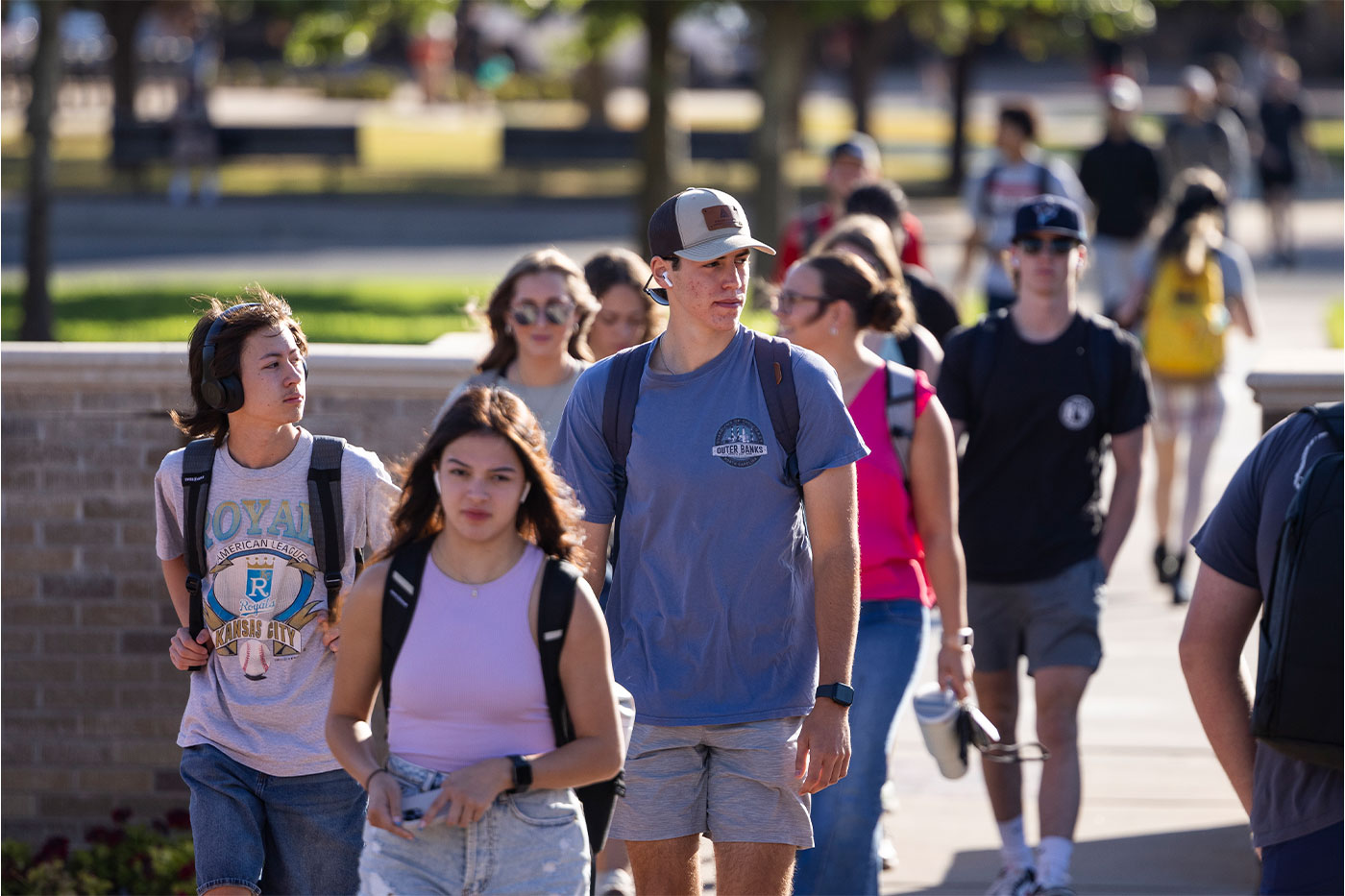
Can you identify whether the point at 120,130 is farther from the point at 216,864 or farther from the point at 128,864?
the point at 216,864

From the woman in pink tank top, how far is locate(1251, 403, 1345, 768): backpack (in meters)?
1.22

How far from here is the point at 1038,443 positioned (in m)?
6.12

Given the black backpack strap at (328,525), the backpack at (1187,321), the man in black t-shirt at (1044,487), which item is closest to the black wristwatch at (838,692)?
the black backpack strap at (328,525)

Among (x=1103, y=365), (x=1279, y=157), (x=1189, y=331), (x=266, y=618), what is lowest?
(x=266, y=618)

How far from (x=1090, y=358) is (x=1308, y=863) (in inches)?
115

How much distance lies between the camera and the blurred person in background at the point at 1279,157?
859 inches

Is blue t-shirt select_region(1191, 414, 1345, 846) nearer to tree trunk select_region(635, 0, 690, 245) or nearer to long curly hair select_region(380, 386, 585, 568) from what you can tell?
long curly hair select_region(380, 386, 585, 568)

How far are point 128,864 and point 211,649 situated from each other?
2.49 metres

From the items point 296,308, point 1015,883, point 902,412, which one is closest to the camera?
point 902,412

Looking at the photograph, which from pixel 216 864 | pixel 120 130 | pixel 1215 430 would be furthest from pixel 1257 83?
pixel 216 864

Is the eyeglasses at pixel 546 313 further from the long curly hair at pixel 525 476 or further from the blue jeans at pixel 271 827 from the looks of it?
the long curly hair at pixel 525 476

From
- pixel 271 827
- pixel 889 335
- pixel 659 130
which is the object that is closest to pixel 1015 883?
pixel 889 335

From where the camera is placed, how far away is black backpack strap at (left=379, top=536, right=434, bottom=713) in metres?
3.75

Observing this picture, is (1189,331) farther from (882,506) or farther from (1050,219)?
(882,506)
